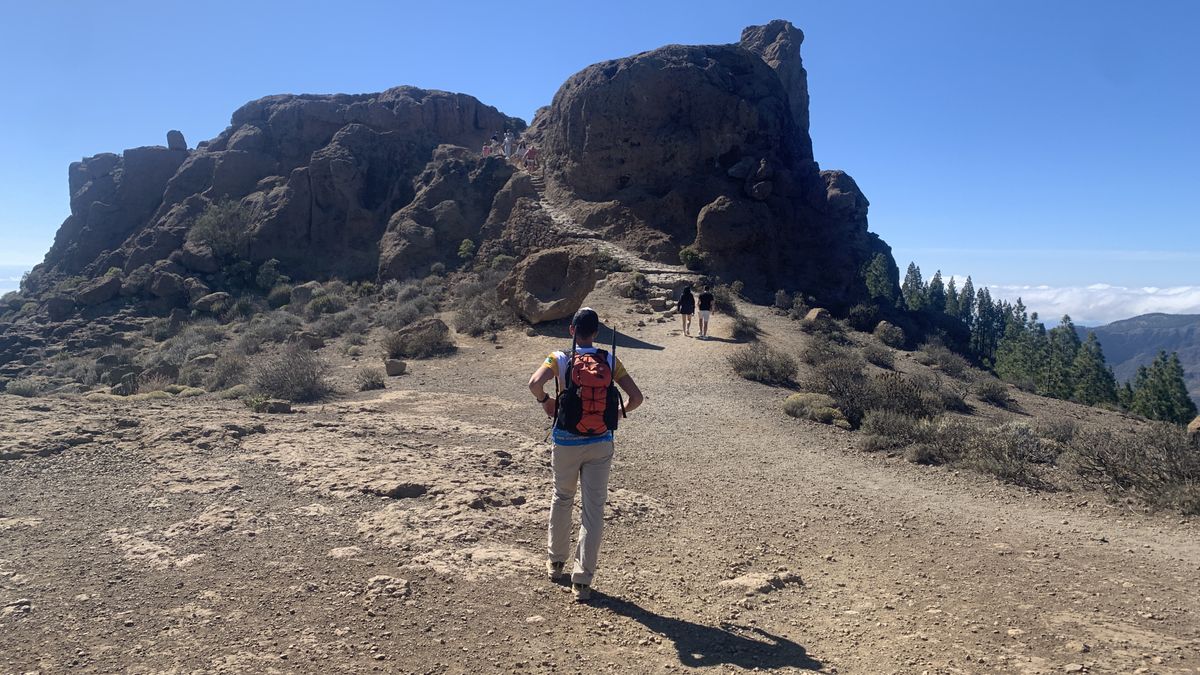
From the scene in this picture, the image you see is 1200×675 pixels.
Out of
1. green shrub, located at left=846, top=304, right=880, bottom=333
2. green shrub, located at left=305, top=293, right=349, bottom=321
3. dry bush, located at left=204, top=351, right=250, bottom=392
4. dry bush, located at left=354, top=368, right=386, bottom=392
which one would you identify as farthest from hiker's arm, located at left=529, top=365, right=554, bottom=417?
green shrub, located at left=305, top=293, right=349, bottom=321

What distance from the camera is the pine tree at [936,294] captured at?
6023 cm

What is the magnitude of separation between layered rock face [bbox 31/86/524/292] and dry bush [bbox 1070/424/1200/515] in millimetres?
27386

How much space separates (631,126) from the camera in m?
31.8

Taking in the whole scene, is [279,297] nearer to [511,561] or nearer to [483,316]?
[483,316]

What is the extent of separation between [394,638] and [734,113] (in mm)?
30023

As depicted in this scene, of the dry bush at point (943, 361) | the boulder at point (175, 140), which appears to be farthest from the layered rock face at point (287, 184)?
the dry bush at point (943, 361)

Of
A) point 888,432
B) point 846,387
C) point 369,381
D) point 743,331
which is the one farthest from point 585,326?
point 743,331

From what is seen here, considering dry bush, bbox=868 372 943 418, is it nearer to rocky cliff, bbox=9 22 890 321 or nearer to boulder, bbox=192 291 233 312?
rocky cliff, bbox=9 22 890 321

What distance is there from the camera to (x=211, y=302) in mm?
29531

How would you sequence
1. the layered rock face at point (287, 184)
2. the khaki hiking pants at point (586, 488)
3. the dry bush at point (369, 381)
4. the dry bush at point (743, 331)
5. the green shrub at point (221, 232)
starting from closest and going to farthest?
1. the khaki hiking pants at point (586, 488)
2. the dry bush at point (369, 381)
3. the dry bush at point (743, 331)
4. the green shrub at point (221, 232)
5. the layered rock face at point (287, 184)

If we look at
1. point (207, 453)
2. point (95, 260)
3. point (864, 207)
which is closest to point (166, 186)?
point (95, 260)

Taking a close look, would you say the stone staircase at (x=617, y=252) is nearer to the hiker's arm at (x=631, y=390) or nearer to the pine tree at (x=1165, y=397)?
the hiker's arm at (x=631, y=390)

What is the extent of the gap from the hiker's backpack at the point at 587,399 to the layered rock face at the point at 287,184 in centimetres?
2854

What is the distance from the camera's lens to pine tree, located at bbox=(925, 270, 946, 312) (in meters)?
60.2
